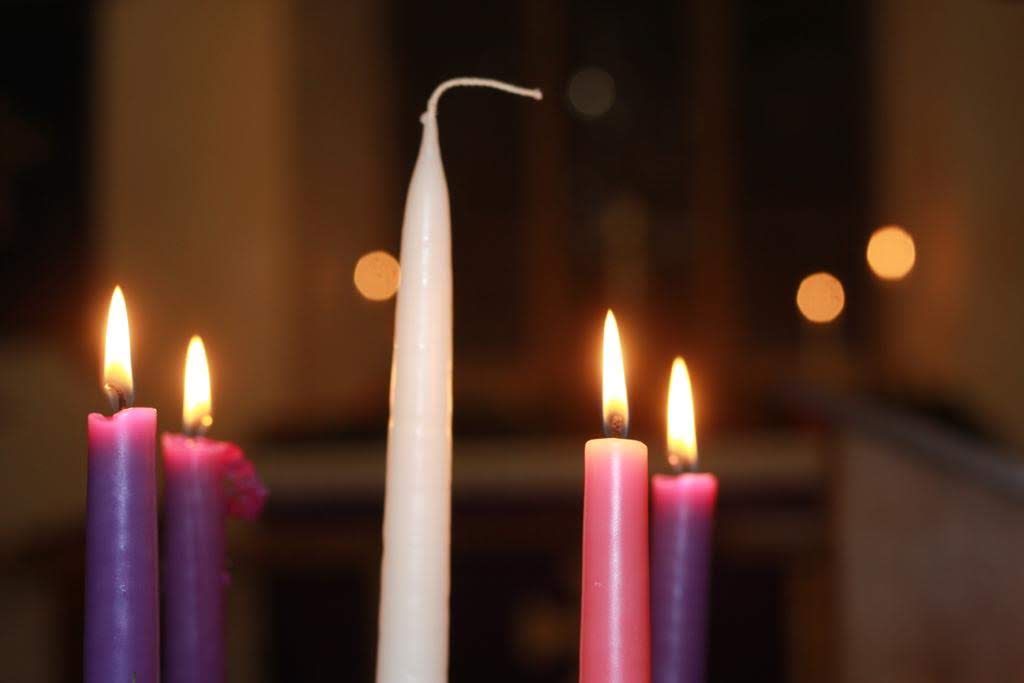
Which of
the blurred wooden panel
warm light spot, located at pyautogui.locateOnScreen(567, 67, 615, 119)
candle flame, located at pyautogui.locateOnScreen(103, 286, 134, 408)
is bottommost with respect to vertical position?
the blurred wooden panel

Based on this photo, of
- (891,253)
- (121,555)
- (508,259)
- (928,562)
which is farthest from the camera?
(508,259)

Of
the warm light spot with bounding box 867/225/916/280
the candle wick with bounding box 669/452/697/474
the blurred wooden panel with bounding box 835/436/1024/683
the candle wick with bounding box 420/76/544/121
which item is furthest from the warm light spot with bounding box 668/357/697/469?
the warm light spot with bounding box 867/225/916/280

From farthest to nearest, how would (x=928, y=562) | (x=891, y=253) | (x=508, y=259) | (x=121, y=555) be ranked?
1. (x=508, y=259)
2. (x=891, y=253)
3. (x=928, y=562)
4. (x=121, y=555)

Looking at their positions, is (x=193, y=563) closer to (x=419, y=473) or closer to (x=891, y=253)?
(x=419, y=473)

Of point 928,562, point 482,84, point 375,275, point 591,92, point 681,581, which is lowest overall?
point 928,562

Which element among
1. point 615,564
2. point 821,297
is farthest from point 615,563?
point 821,297

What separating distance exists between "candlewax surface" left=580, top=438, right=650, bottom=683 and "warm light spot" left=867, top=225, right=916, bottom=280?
3504 mm

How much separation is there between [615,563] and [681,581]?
0.03 metres

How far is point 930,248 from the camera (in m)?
3.57

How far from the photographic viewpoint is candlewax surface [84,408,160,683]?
31 centimetres

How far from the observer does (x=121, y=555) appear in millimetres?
311

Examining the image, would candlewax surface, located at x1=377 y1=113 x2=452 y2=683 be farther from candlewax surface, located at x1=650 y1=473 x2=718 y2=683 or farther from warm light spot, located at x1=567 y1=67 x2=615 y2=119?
warm light spot, located at x1=567 y1=67 x2=615 y2=119

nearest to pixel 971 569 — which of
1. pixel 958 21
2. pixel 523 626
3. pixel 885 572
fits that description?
pixel 885 572

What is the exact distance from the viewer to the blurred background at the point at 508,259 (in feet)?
9.61
